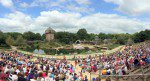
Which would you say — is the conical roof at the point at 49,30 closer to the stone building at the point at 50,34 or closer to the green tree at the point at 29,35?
the stone building at the point at 50,34

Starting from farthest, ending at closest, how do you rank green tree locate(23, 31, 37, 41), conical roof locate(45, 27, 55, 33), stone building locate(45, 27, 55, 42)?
green tree locate(23, 31, 37, 41) < conical roof locate(45, 27, 55, 33) < stone building locate(45, 27, 55, 42)

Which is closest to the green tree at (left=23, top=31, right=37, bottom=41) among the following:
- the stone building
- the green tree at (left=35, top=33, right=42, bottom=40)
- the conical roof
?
the green tree at (left=35, top=33, right=42, bottom=40)

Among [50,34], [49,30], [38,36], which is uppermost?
[49,30]

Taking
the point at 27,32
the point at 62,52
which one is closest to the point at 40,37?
the point at 27,32

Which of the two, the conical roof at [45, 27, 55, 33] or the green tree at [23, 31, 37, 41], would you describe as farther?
the green tree at [23, 31, 37, 41]

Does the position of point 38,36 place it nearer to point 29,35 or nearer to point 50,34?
point 29,35

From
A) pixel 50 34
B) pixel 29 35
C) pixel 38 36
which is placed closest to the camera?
pixel 50 34

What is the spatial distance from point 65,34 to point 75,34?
835 cm

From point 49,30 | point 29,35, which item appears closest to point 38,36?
point 29,35

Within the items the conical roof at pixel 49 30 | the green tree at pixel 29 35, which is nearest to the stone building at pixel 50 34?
the conical roof at pixel 49 30

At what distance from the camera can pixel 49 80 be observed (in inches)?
591

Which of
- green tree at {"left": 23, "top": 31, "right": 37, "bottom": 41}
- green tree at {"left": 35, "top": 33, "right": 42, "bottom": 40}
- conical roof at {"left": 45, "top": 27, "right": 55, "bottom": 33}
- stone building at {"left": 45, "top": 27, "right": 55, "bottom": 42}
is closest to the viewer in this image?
stone building at {"left": 45, "top": 27, "right": 55, "bottom": 42}

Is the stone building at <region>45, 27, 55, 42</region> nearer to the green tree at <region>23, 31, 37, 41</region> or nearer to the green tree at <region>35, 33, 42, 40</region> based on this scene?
the green tree at <region>23, 31, 37, 41</region>

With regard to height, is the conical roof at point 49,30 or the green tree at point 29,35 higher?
the conical roof at point 49,30
